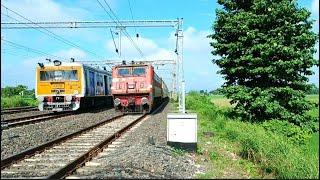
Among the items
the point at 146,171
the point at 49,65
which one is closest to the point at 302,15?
the point at 146,171

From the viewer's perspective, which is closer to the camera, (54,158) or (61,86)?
(54,158)

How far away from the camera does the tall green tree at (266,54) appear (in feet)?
57.4

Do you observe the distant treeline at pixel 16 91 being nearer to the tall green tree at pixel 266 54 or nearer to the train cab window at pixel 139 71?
the train cab window at pixel 139 71

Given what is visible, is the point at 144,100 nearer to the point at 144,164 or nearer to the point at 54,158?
the point at 54,158

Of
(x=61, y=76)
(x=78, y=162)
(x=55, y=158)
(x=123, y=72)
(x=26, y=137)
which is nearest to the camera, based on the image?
(x=78, y=162)

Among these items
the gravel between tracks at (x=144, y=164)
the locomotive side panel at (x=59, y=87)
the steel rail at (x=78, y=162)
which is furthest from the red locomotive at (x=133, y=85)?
the gravel between tracks at (x=144, y=164)

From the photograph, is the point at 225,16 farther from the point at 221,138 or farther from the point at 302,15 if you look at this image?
the point at 221,138

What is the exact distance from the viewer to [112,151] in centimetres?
1102

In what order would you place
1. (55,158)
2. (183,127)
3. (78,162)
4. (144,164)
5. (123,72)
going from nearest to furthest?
(144,164), (78,162), (55,158), (183,127), (123,72)

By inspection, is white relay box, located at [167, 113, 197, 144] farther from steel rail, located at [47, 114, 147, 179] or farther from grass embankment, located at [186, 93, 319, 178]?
steel rail, located at [47, 114, 147, 179]

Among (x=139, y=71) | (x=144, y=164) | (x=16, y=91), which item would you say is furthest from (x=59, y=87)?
(x=16, y=91)

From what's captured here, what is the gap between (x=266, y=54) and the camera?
17.2 meters

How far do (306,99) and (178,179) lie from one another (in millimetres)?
12589

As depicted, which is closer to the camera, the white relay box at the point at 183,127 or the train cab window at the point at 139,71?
the white relay box at the point at 183,127
